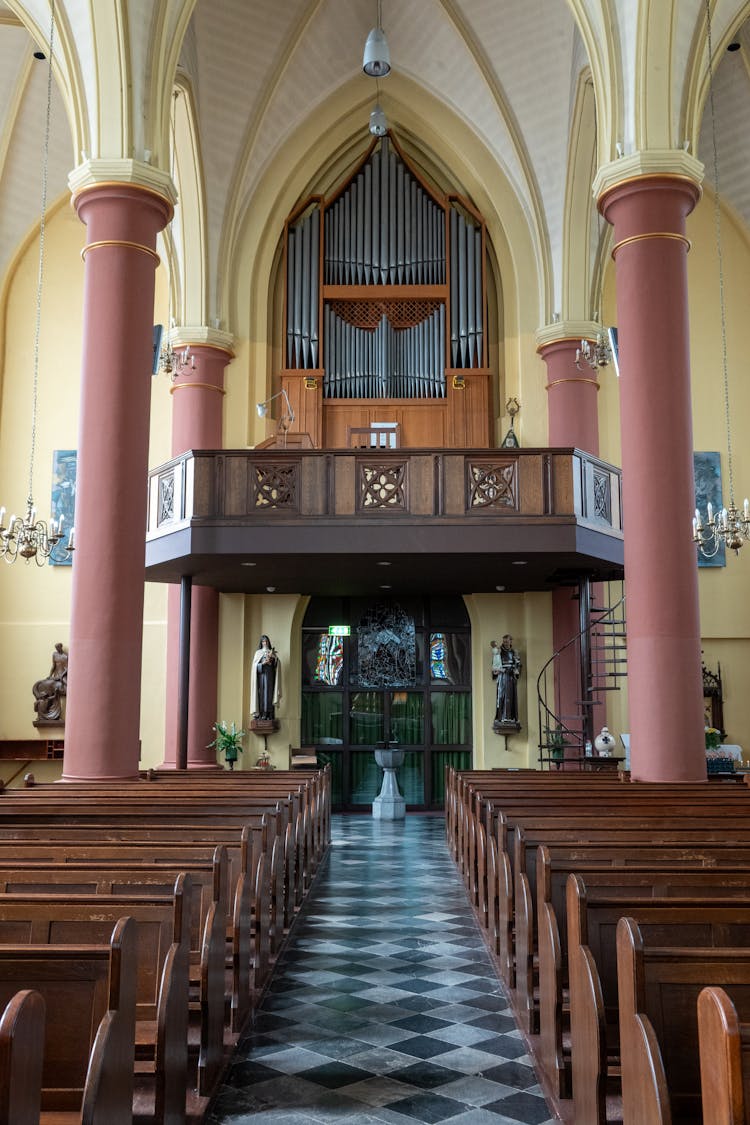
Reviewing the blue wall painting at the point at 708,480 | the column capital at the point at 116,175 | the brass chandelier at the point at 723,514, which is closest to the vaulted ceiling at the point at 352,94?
the brass chandelier at the point at 723,514

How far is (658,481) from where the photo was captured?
938 centimetres

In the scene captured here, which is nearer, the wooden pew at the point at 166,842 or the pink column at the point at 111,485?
the wooden pew at the point at 166,842

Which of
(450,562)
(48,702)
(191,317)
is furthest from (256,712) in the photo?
(191,317)

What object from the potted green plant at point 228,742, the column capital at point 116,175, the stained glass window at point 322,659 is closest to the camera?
the column capital at point 116,175

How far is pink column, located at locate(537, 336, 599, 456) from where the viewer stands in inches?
615

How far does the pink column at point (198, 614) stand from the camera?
15617 mm

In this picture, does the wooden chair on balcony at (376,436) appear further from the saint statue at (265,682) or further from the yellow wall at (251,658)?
the saint statue at (265,682)

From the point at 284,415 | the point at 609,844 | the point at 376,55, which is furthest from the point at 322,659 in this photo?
the point at 609,844

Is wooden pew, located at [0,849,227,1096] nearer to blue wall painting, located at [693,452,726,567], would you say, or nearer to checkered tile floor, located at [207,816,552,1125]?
checkered tile floor, located at [207,816,552,1125]

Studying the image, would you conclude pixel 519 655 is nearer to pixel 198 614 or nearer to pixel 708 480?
pixel 708 480

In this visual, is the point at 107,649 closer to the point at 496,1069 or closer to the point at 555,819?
the point at 555,819

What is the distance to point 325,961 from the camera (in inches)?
250

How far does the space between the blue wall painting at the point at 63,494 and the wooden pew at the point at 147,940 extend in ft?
46.7

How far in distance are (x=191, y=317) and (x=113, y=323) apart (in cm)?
625
